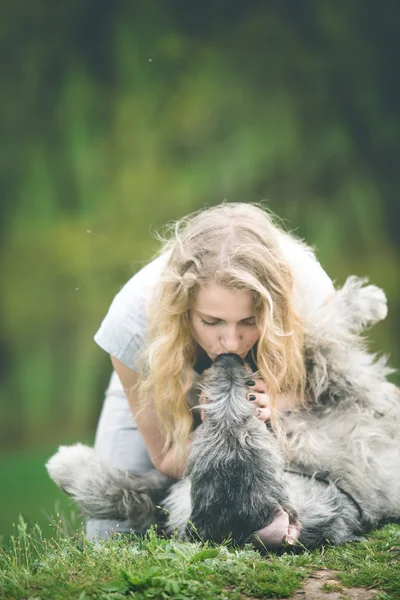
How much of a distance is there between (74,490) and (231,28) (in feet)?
20.1

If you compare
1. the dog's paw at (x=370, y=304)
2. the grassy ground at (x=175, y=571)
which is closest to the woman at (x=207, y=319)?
the dog's paw at (x=370, y=304)

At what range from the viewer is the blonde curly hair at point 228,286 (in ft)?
9.55

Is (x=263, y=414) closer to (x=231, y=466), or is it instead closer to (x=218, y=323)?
(x=231, y=466)

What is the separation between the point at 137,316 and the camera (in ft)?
11.3

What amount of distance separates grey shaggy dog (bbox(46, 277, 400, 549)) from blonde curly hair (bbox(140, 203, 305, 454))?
153 mm

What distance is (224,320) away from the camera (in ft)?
9.52

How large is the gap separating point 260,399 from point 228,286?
0.47 m

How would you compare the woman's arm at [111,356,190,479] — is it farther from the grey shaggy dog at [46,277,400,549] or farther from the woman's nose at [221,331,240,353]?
the woman's nose at [221,331,240,353]

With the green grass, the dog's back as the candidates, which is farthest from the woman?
the green grass

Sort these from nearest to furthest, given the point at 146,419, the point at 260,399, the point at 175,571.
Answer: the point at 175,571
the point at 260,399
the point at 146,419

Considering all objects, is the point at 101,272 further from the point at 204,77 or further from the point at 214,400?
the point at 214,400

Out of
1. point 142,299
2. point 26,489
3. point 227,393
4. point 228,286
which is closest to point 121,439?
point 142,299

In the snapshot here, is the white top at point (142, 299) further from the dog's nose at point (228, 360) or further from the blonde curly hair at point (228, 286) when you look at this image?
the dog's nose at point (228, 360)

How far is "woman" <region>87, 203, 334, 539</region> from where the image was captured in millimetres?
2904
